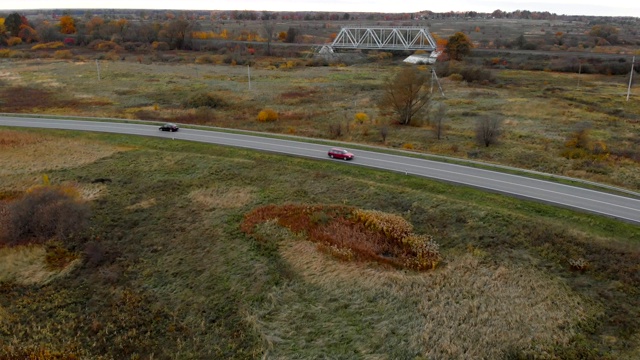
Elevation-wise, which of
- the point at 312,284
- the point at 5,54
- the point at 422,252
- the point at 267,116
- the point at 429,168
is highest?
the point at 5,54

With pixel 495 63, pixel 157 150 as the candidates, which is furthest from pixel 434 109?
pixel 495 63

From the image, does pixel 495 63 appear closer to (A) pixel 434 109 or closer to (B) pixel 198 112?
(A) pixel 434 109

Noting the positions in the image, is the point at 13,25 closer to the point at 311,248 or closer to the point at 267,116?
the point at 267,116

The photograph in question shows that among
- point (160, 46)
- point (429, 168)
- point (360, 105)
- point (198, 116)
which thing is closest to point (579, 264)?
point (429, 168)

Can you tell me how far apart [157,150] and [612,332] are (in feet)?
133

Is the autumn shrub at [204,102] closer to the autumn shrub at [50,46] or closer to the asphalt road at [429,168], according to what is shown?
the asphalt road at [429,168]

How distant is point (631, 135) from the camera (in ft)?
180

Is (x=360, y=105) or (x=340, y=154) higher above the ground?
(x=360, y=105)

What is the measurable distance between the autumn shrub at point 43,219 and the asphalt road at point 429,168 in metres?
18.6

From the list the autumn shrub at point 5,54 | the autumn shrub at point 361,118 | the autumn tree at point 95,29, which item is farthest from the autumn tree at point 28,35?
the autumn shrub at point 361,118

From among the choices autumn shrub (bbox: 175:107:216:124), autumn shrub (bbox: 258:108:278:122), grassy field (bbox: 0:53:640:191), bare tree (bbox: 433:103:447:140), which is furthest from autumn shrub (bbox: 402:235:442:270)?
autumn shrub (bbox: 175:107:216:124)

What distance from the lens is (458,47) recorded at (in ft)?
387

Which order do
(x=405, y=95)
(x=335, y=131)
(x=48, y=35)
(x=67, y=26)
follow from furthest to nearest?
(x=67, y=26) → (x=48, y=35) → (x=405, y=95) → (x=335, y=131)

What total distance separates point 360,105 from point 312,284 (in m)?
47.9
